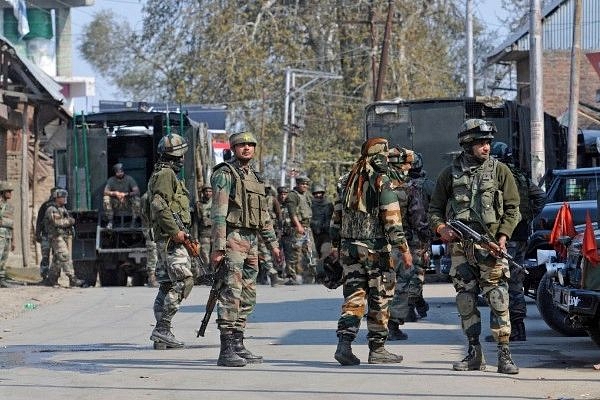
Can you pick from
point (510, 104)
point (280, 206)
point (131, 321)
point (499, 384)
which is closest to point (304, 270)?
point (280, 206)

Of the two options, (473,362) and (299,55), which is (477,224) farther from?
(299,55)

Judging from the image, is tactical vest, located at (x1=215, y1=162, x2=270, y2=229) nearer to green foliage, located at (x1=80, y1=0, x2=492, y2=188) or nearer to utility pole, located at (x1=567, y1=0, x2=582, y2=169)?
utility pole, located at (x1=567, y1=0, x2=582, y2=169)

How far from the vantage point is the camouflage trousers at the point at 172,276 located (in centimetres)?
1251

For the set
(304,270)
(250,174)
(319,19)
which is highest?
(319,19)

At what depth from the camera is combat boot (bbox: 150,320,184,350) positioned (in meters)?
12.5

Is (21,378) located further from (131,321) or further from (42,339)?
(131,321)

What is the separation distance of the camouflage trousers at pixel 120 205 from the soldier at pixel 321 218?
357 cm

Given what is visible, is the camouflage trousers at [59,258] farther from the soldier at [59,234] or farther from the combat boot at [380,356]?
the combat boot at [380,356]

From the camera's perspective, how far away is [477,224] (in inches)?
419

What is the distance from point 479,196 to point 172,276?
10.4 feet

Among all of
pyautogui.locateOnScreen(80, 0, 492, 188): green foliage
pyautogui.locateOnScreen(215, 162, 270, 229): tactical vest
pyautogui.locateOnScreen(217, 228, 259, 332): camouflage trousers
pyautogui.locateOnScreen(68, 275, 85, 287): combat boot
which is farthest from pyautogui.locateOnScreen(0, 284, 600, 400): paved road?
pyautogui.locateOnScreen(80, 0, 492, 188): green foliage

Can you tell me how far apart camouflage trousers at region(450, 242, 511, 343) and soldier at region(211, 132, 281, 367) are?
164 cm

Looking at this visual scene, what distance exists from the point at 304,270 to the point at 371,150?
14.7 m

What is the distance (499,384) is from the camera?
9.80m
